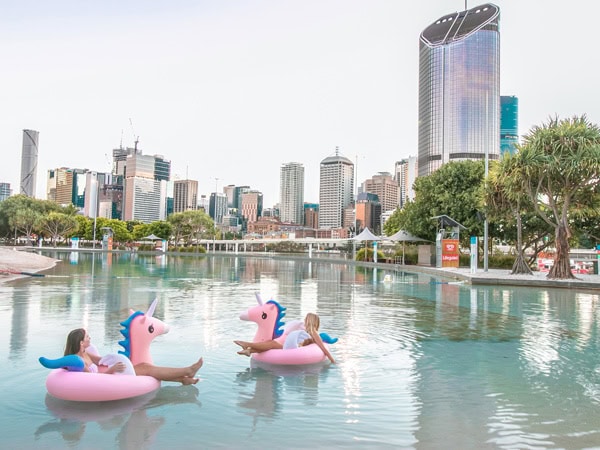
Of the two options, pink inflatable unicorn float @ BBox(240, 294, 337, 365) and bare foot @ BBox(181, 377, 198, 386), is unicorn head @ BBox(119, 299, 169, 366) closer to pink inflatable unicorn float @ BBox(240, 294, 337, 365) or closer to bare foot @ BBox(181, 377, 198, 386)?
bare foot @ BBox(181, 377, 198, 386)


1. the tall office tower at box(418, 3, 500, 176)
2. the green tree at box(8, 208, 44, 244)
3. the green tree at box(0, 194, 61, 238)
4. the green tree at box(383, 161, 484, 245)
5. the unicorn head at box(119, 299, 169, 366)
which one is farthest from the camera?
the tall office tower at box(418, 3, 500, 176)

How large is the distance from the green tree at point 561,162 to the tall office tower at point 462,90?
6413 inches

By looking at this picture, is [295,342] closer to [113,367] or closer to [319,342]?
[319,342]

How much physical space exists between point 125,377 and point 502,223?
131 feet

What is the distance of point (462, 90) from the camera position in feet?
632

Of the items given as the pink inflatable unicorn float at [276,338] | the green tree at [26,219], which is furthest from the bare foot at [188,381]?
the green tree at [26,219]

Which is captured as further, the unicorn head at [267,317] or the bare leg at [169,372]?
the unicorn head at [267,317]

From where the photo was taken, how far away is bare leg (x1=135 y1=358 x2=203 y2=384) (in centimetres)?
657

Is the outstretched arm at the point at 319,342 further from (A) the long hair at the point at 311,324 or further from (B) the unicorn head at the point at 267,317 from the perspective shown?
(B) the unicorn head at the point at 267,317

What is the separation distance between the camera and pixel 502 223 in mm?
41750

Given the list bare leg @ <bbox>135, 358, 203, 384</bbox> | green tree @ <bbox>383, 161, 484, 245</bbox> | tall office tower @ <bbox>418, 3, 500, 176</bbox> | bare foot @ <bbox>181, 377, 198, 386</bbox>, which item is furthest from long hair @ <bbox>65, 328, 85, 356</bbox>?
tall office tower @ <bbox>418, 3, 500, 176</bbox>

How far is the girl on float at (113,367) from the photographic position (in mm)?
6312

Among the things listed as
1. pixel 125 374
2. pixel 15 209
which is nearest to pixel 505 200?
pixel 125 374

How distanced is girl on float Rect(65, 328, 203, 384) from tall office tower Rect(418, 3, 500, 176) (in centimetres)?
18626
